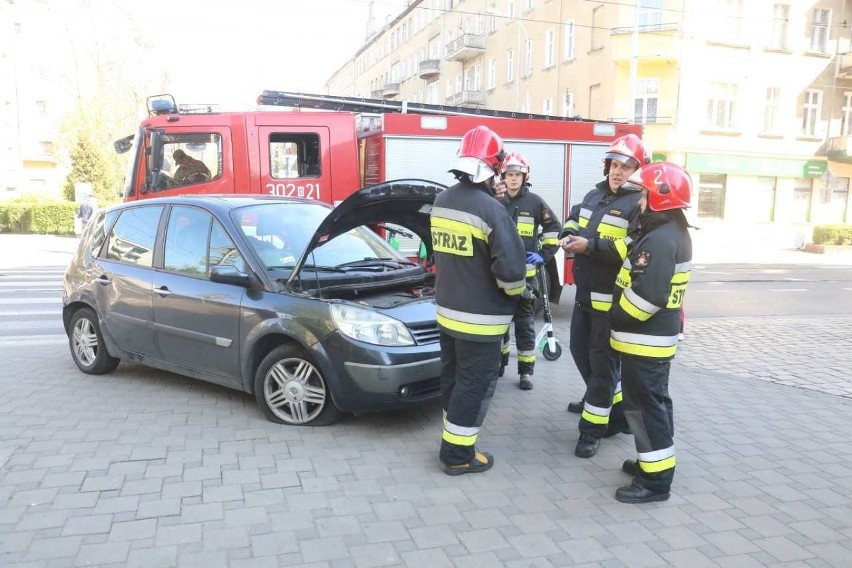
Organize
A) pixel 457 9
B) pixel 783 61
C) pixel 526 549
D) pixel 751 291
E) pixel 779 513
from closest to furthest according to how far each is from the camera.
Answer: pixel 526 549
pixel 779 513
pixel 751 291
pixel 783 61
pixel 457 9

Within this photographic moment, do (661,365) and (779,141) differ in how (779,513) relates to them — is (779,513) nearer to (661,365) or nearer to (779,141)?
(661,365)

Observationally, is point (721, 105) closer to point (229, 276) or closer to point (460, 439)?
point (229, 276)

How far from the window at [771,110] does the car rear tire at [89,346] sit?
1119 inches

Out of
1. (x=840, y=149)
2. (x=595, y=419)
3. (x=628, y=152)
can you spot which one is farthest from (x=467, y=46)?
(x=595, y=419)

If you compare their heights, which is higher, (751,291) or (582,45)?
(582,45)

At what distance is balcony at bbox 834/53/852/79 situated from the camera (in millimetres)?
27938

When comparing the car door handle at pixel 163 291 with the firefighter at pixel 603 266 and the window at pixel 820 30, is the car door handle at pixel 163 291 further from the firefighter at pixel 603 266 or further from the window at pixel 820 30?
the window at pixel 820 30

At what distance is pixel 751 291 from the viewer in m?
12.9

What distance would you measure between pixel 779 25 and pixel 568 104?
355 inches

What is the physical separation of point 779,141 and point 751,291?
1801 centimetres

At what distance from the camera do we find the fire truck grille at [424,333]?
174 inches

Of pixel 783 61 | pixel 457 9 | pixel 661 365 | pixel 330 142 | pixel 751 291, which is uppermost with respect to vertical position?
pixel 457 9

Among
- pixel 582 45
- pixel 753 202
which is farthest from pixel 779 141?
pixel 582 45

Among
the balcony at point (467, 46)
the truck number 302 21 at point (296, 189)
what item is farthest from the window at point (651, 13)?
the truck number 302 21 at point (296, 189)
